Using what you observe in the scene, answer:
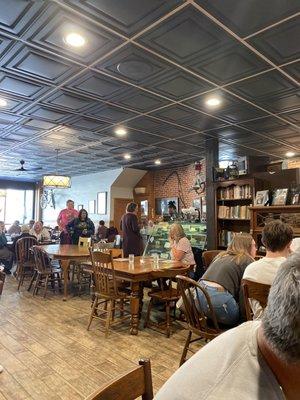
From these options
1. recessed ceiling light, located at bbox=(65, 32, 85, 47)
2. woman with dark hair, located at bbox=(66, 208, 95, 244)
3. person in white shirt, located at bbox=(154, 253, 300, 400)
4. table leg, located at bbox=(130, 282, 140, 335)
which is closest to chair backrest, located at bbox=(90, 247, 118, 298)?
table leg, located at bbox=(130, 282, 140, 335)

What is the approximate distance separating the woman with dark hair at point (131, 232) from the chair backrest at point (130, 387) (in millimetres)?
4264

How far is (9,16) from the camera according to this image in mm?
2498

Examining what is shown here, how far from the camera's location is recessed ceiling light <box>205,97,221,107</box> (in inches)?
163

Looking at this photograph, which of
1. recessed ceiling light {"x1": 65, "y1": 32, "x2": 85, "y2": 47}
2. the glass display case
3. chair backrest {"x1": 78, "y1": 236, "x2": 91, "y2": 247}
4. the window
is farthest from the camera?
the window

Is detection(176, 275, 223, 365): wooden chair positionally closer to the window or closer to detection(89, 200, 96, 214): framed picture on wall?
detection(89, 200, 96, 214): framed picture on wall

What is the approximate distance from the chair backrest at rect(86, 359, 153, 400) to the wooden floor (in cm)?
173

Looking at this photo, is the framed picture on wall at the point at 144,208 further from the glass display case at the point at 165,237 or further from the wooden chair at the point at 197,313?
the wooden chair at the point at 197,313

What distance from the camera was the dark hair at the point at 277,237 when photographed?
242 cm

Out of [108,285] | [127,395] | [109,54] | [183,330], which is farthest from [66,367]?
[109,54]

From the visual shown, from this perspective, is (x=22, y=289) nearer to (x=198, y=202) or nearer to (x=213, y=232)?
(x=213, y=232)

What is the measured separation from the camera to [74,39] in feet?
9.15

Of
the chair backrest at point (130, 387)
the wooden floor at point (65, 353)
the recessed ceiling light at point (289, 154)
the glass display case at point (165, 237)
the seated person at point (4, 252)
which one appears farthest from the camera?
the recessed ceiling light at point (289, 154)

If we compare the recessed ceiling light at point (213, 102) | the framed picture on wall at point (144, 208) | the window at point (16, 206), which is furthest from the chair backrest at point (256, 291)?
the window at point (16, 206)

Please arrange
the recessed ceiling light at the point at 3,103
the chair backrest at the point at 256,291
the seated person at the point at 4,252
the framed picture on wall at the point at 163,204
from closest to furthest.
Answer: the chair backrest at the point at 256,291
the recessed ceiling light at the point at 3,103
the seated person at the point at 4,252
the framed picture on wall at the point at 163,204
